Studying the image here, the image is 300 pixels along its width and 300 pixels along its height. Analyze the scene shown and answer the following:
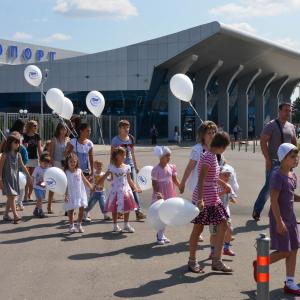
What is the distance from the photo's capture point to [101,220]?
382 inches

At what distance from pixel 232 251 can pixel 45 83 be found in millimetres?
44924

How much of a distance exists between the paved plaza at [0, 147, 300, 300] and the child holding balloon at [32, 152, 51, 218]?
47cm

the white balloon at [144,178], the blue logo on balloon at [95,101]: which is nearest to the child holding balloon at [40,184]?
the white balloon at [144,178]

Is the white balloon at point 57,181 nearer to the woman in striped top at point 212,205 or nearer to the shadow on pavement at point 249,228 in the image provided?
the shadow on pavement at point 249,228

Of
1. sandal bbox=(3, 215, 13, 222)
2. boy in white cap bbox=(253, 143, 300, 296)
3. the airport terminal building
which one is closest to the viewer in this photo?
boy in white cap bbox=(253, 143, 300, 296)

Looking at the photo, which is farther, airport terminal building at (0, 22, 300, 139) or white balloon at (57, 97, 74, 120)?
airport terminal building at (0, 22, 300, 139)

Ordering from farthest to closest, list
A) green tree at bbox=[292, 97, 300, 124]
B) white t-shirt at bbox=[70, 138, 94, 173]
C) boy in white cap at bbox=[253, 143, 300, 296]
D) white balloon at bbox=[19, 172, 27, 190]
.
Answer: green tree at bbox=[292, 97, 300, 124]
white balloon at bbox=[19, 172, 27, 190]
white t-shirt at bbox=[70, 138, 94, 173]
boy in white cap at bbox=[253, 143, 300, 296]

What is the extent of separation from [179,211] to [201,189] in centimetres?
34

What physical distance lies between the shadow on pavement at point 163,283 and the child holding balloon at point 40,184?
4.09m

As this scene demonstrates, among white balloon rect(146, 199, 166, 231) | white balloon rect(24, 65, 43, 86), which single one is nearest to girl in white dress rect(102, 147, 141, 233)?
white balloon rect(146, 199, 166, 231)

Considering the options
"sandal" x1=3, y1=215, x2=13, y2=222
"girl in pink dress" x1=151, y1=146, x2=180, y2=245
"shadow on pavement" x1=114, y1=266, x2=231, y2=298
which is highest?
"girl in pink dress" x1=151, y1=146, x2=180, y2=245

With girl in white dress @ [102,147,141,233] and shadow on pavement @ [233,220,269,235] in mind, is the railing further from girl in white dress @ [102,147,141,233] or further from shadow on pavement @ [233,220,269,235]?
girl in white dress @ [102,147,141,233]

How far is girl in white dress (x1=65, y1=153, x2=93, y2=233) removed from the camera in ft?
28.3

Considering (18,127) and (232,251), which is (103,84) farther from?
(232,251)
